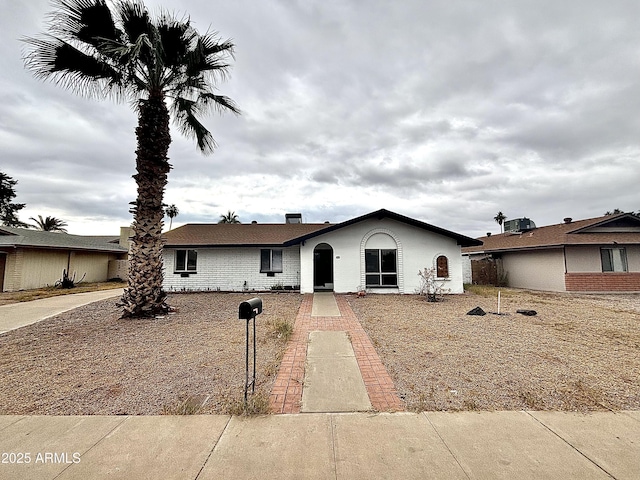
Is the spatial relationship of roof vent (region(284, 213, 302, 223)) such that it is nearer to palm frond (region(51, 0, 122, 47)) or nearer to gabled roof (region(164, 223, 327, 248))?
gabled roof (region(164, 223, 327, 248))

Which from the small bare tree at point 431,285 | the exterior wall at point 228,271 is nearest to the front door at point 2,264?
the exterior wall at point 228,271

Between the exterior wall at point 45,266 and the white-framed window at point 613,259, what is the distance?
34.5m

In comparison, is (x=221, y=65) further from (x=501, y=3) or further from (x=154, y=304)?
(x=501, y=3)

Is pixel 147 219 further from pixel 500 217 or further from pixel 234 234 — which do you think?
pixel 500 217

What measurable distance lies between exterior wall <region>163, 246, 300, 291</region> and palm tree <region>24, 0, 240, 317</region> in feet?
23.3

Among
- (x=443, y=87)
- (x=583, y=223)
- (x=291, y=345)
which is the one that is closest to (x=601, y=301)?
(x=583, y=223)

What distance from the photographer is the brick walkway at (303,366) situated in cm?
376

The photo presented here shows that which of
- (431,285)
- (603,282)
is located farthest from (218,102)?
(603,282)

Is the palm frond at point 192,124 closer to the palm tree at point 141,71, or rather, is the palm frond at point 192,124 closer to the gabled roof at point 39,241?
the palm tree at point 141,71

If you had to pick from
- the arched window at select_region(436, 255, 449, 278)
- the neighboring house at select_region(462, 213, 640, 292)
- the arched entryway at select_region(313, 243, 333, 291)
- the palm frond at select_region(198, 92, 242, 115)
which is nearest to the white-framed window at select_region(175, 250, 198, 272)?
the arched entryway at select_region(313, 243, 333, 291)

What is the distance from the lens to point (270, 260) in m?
16.5

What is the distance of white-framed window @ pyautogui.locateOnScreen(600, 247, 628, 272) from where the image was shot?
53.6 feet

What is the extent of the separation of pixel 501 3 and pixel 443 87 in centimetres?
378

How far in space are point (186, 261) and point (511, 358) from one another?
1606 cm
